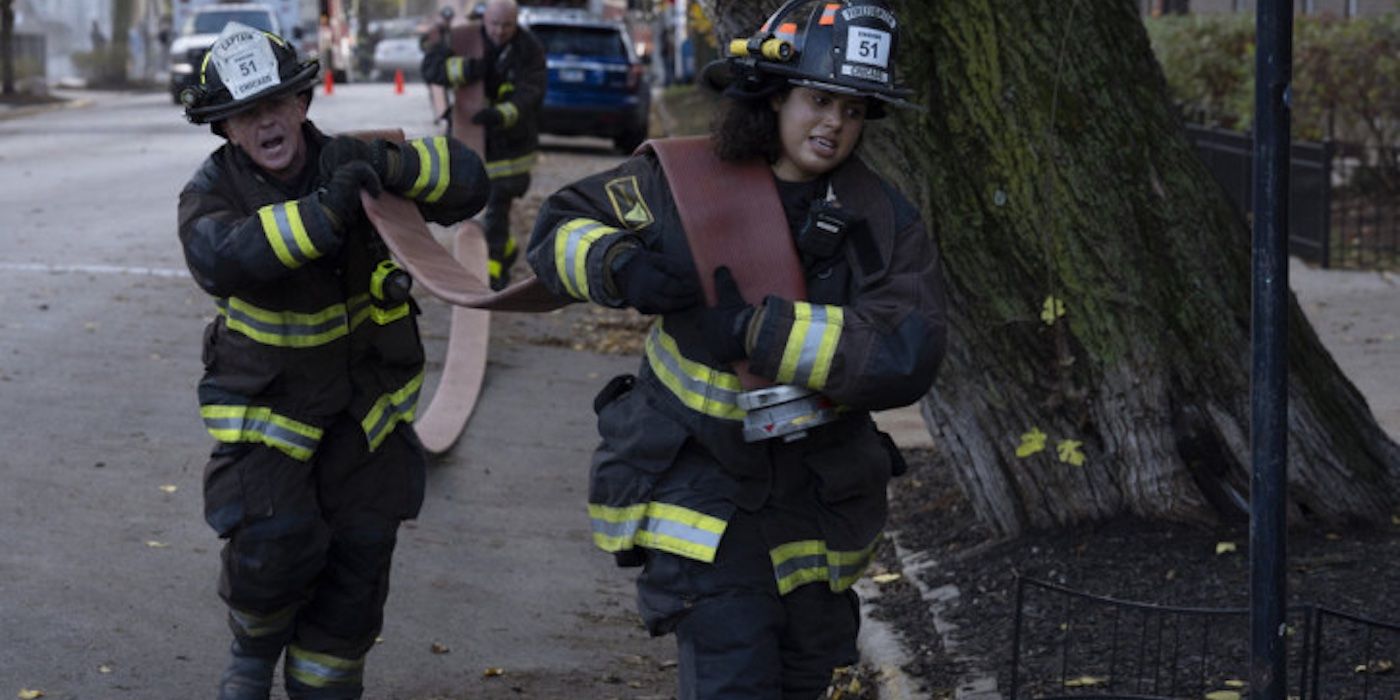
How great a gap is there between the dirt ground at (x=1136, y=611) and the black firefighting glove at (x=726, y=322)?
1572mm

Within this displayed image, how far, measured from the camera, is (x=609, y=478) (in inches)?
156

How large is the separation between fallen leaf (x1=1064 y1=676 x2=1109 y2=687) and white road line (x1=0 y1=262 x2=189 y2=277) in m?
9.02

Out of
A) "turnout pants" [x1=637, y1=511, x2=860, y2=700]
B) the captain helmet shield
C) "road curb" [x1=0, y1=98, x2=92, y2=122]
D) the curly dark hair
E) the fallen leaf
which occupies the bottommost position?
"road curb" [x1=0, y1=98, x2=92, y2=122]

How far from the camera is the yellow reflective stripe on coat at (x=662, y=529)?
12.6 feet

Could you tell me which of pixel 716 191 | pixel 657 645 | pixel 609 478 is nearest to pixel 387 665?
pixel 657 645

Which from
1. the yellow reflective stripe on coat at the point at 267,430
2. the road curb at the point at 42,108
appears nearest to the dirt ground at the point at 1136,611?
the yellow reflective stripe on coat at the point at 267,430

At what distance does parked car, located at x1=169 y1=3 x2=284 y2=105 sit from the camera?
34594 mm

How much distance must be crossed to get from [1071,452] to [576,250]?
2.73m

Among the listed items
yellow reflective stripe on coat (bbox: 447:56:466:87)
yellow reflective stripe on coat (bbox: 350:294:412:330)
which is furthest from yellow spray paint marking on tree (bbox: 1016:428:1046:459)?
yellow reflective stripe on coat (bbox: 447:56:466:87)

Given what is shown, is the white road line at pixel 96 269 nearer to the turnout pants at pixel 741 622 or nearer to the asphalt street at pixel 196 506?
the asphalt street at pixel 196 506

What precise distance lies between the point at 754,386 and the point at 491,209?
8.55 meters

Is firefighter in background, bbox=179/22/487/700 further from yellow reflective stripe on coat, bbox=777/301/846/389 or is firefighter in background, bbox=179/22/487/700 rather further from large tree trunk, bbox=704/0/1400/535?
large tree trunk, bbox=704/0/1400/535

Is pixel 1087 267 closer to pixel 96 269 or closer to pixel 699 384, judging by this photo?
pixel 699 384

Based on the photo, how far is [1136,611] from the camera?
18.1 ft
